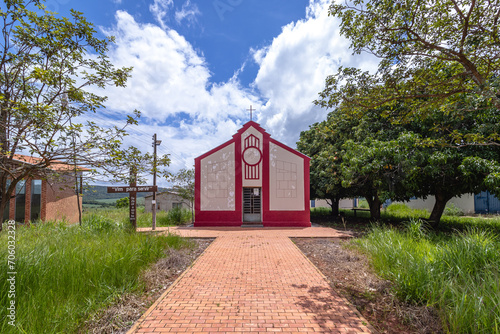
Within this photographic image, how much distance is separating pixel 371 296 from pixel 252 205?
427 inches

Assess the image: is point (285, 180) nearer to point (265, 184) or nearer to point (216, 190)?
point (265, 184)

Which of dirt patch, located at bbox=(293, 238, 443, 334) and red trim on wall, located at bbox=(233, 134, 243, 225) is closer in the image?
dirt patch, located at bbox=(293, 238, 443, 334)

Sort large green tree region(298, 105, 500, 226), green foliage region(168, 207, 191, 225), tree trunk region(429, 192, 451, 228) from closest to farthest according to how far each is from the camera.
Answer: large green tree region(298, 105, 500, 226)
tree trunk region(429, 192, 451, 228)
green foliage region(168, 207, 191, 225)

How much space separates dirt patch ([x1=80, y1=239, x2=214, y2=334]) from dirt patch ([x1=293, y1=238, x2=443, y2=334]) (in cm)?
360

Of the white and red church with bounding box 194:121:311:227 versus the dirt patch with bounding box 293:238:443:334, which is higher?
the white and red church with bounding box 194:121:311:227

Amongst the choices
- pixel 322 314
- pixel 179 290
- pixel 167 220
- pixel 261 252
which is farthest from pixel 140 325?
pixel 167 220

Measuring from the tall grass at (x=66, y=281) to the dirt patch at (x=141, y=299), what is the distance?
16 cm

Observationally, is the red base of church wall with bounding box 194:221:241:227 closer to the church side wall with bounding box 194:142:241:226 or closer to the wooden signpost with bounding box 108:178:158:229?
the church side wall with bounding box 194:142:241:226

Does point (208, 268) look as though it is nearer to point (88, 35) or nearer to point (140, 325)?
point (140, 325)

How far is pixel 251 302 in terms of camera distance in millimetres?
4207

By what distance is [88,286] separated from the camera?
400 centimetres

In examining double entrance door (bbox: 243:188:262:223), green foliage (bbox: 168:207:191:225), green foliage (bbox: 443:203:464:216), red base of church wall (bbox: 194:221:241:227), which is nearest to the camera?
red base of church wall (bbox: 194:221:241:227)

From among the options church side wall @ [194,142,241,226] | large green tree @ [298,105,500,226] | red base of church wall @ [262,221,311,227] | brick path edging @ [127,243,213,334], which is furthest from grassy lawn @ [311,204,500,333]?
church side wall @ [194,142,241,226]

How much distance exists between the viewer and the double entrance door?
48.9 feet
